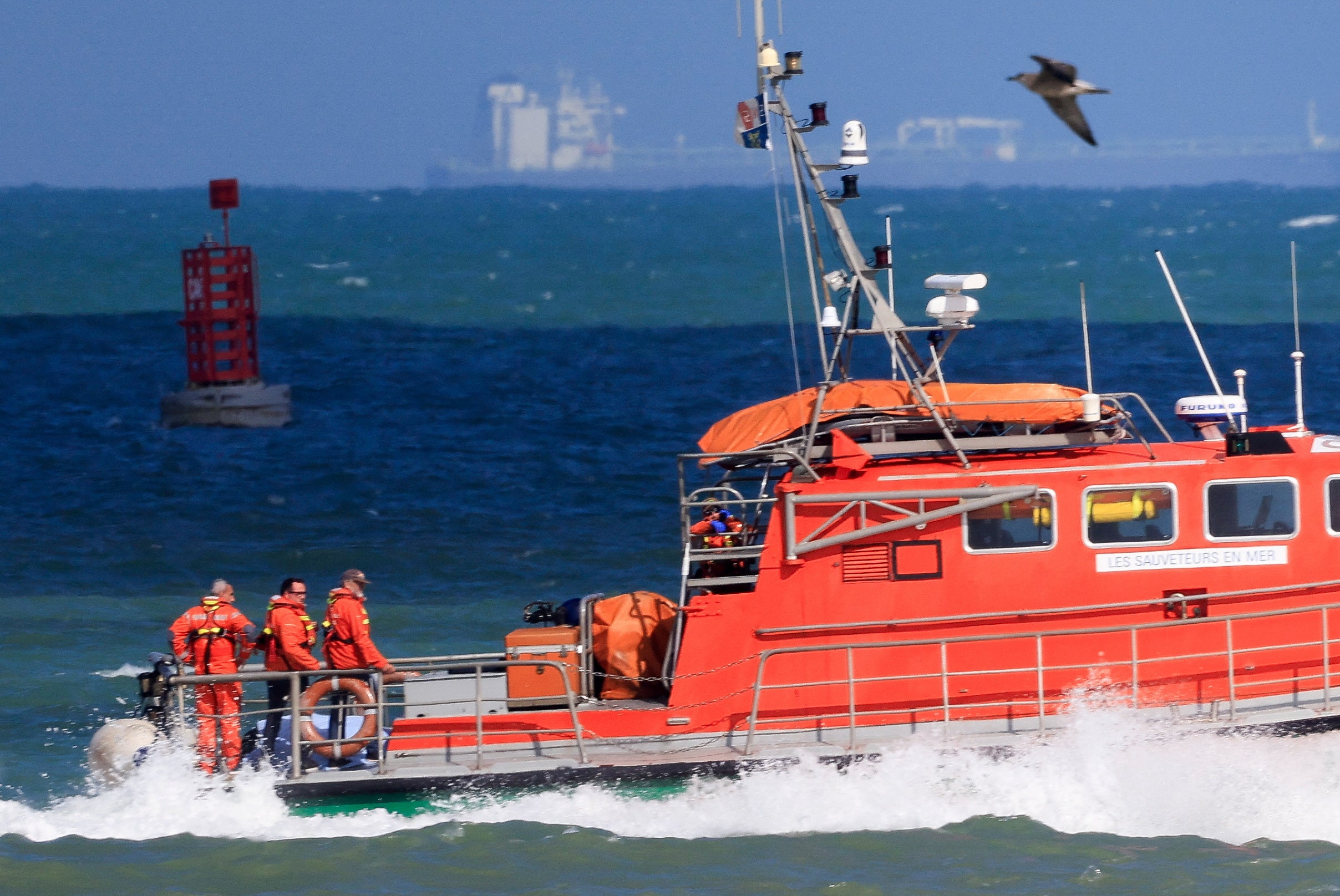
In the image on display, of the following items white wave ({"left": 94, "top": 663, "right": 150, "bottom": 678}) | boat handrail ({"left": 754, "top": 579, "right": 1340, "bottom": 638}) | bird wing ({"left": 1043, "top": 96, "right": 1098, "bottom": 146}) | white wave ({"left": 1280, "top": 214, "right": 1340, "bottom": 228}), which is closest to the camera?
bird wing ({"left": 1043, "top": 96, "right": 1098, "bottom": 146})

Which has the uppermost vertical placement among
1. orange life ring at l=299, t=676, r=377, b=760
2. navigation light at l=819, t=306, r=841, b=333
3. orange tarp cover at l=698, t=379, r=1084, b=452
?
navigation light at l=819, t=306, r=841, b=333

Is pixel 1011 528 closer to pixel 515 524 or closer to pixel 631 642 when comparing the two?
pixel 631 642

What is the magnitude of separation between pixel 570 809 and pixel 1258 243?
211 ft

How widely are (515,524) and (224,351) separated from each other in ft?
50.1

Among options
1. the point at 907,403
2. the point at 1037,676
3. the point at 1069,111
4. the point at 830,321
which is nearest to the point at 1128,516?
the point at 1037,676

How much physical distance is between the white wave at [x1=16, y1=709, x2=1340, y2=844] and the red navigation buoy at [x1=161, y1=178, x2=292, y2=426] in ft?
76.6

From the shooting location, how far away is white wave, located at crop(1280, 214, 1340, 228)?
7962cm

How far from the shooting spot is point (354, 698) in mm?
9797

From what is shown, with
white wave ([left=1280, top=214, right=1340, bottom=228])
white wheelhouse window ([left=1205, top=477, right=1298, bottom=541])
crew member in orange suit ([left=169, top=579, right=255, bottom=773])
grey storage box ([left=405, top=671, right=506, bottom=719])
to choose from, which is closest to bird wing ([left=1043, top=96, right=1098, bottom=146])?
white wheelhouse window ([left=1205, top=477, right=1298, bottom=541])

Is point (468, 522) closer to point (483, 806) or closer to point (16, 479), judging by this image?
point (16, 479)

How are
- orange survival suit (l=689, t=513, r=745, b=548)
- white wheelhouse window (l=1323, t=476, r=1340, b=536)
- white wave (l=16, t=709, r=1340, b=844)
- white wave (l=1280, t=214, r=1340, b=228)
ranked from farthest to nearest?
white wave (l=1280, t=214, r=1340, b=228) → orange survival suit (l=689, t=513, r=745, b=548) → white wheelhouse window (l=1323, t=476, r=1340, b=536) → white wave (l=16, t=709, r=1340, b=844)

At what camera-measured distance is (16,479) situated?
1001 inches

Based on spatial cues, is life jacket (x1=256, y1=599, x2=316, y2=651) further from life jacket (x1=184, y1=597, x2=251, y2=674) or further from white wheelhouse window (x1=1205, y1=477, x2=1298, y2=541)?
white wheelhouse window (x1=1205, y1=477, x2=1298, y2=541)

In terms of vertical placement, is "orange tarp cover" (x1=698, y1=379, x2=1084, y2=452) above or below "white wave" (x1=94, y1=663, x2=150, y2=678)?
above
